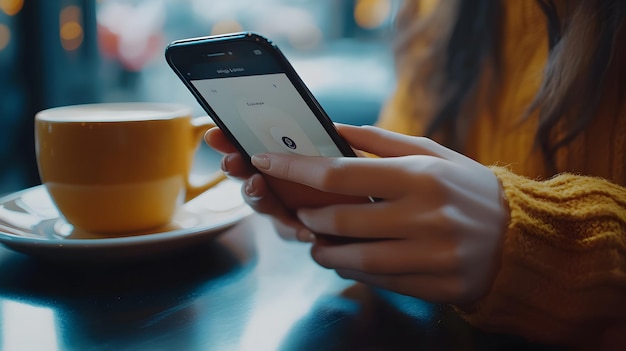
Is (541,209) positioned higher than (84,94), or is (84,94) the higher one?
(541,209)

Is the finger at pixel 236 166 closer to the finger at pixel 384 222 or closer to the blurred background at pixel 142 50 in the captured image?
the finger at pixel 384 222

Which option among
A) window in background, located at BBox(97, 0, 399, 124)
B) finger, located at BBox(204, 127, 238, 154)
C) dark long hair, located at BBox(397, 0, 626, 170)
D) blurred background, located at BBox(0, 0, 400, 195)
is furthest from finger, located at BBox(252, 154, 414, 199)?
window in background, located at BBox(97, 0, 399, 124)

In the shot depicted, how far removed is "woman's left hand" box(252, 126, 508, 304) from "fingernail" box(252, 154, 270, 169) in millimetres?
31

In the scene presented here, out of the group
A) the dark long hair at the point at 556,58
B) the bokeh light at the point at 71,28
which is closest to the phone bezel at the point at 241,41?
the dark long hair at the point at 556,58

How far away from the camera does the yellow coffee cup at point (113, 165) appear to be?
1.51ft

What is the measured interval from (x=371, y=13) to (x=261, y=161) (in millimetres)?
964

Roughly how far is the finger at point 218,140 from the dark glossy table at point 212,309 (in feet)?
0.27

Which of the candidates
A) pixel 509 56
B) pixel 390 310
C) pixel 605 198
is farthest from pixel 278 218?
pixel 509 56

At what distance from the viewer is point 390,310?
381 millimetres

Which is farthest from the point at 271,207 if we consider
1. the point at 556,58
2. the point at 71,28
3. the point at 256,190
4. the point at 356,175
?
the point at 71,28

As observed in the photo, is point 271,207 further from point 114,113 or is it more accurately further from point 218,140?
point 114,113

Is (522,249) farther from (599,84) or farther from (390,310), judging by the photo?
(599,84)

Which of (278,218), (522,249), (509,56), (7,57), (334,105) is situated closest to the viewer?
(522,249)

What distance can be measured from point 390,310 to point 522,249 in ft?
0.30
